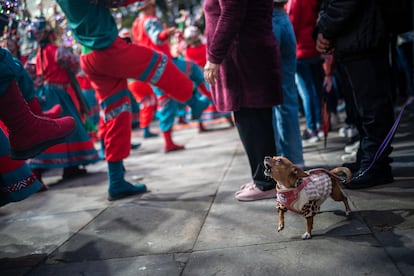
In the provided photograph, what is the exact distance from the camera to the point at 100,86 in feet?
11.1

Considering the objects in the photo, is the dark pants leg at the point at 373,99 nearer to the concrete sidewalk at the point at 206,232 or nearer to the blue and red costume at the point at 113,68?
the concrete sidewalk at the point at 206,232

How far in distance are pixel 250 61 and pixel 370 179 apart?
1.04 metres

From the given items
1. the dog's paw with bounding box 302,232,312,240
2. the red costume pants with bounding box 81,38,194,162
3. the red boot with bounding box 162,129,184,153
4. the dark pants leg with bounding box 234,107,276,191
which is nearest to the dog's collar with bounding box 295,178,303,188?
the dog's paw with bounding box 302,232,312,240

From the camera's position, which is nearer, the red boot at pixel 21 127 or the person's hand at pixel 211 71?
the red boot at pixel 21 127

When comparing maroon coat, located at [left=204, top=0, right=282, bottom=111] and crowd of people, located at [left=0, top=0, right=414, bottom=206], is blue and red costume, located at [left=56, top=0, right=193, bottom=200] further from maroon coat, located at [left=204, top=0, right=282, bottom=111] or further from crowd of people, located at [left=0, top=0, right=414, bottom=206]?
maroon coat, located at [left=204, top=0, right=282, bottom=111]

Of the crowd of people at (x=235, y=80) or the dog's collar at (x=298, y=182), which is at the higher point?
the crowd of people at (x=235, y=80)

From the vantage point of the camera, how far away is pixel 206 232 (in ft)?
7.89

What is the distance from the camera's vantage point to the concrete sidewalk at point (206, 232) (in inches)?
75.5

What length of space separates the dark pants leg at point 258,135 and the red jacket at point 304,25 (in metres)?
2.03

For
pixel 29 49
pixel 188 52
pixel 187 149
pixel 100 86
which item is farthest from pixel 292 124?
pixel 188 52

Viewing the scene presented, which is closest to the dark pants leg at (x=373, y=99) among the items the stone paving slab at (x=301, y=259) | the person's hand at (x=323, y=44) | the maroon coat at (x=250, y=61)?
the person's hand at (x=323, y=44)

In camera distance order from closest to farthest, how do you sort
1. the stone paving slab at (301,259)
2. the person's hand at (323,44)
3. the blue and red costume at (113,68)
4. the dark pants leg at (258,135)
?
the stone paving slab at (301,259)
the dark pants leg at (258,135)
the person's hand at (323,44)
the blue and red costume at (113,68)

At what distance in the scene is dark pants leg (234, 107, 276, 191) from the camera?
110 inches

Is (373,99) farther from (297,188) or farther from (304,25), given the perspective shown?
(304,25)
